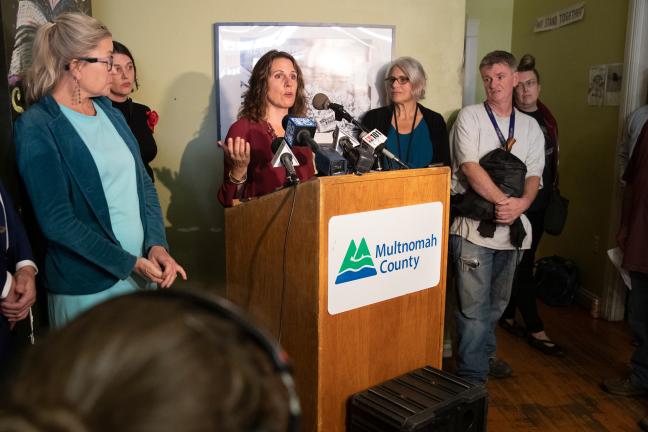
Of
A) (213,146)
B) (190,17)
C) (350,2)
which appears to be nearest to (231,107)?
(213,146)

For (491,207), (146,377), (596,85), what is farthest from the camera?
(596,85)

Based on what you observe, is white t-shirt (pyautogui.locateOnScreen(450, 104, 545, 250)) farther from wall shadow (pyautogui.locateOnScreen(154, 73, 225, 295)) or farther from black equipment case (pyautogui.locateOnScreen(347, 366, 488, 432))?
wall shadow (pyautogui.locateOnScreen(154, 73, 225, 295))

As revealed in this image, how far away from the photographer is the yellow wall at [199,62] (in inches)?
117

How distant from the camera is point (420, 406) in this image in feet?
5.66

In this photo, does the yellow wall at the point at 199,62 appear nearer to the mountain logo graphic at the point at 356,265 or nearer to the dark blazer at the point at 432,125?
the dark blazer at the point at 432,125

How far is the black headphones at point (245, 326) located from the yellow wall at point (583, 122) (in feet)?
13.7

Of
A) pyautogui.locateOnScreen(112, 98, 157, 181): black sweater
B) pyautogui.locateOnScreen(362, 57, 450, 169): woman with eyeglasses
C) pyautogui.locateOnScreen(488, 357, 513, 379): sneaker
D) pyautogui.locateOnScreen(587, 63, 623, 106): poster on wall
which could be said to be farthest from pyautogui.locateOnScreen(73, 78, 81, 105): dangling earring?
pyautogui.locateOnScreen(587, 63, 623, 106): poster on wall

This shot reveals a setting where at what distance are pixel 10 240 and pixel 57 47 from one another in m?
0.60

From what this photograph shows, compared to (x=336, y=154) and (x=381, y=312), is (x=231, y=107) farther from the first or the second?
(x=381, y=312)

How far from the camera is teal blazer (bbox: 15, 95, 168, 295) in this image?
1666 mm

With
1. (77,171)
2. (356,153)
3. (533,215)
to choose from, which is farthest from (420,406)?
(533,215)

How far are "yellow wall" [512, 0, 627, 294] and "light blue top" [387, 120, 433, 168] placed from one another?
195cm

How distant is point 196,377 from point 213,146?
2.79 metres

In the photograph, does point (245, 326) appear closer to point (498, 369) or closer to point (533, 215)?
point (498, 369)
